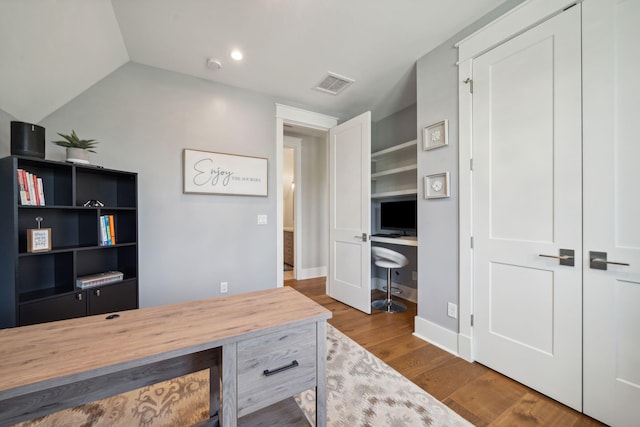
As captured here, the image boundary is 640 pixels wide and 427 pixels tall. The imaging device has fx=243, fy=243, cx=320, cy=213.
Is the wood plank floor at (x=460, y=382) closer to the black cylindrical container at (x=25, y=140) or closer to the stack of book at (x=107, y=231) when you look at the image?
the stack of book at (x=107, y=231)

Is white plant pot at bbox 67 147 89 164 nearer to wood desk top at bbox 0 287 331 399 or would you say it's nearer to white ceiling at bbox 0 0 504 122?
white ceiling at bbox 0 0 504 122

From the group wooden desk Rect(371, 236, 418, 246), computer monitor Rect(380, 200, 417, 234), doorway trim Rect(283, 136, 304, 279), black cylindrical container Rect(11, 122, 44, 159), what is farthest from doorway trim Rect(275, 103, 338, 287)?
black cylindrical container Rect(11, 122, 44, 159)

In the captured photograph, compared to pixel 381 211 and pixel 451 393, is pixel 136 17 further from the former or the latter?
pixel 451 393

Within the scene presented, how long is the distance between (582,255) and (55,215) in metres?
3.77

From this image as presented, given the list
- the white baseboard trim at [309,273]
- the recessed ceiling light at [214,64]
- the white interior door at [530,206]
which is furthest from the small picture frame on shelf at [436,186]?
the white baseboard trim at [309,273]

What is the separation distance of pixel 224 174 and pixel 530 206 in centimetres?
283

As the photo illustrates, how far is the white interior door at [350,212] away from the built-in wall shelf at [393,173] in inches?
14.7

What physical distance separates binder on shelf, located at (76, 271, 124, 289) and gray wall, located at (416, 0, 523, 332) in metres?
2.77

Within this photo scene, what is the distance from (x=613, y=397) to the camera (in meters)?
1.32

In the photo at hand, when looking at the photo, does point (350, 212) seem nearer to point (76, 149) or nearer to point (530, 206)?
point (530, 206)

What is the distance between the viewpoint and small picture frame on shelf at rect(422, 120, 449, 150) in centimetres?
211

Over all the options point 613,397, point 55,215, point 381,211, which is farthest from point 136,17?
point 613,397

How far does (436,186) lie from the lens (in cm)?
221

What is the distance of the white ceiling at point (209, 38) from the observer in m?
1.63
